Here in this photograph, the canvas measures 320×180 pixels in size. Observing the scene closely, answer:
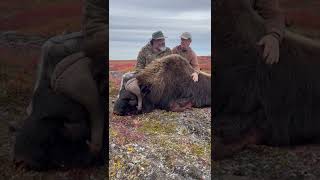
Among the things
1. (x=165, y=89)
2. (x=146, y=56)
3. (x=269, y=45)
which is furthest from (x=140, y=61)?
(x=269, y=45)

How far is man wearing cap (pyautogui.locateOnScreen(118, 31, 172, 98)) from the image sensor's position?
7.13m

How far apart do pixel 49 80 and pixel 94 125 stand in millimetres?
662

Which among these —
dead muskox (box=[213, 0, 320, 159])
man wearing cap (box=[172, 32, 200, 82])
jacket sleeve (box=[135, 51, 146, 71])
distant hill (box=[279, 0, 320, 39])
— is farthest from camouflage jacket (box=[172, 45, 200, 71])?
distant hill (box=[279, 0, 320, 39])

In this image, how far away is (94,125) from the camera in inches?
279

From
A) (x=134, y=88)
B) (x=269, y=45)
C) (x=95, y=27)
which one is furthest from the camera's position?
(x=134, y=88)

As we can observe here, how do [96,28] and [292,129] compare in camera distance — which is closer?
[96,28]

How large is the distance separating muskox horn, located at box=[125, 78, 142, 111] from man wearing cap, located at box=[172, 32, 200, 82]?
539 millimetres

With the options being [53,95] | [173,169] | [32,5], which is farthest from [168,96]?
[32,5]

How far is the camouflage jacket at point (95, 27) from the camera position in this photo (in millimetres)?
6914

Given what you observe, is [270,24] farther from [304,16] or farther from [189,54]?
[189,54]

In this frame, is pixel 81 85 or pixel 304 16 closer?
pixel 81 85

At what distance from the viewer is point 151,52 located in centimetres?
723

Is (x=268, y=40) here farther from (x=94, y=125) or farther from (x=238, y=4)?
(x=94, y=125)

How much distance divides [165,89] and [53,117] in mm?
1245
